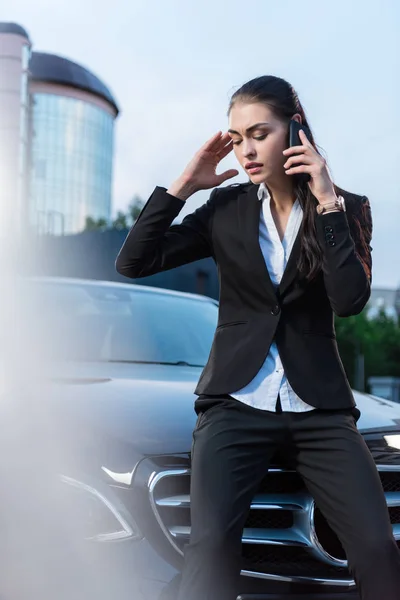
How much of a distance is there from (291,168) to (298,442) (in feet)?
2.27

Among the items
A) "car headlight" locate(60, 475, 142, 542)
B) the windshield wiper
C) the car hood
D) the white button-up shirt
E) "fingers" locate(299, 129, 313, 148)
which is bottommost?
"car headlight" locate(60, 475, 142, 542)

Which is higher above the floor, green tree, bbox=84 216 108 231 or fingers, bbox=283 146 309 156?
green tree, bbox=84 216 108 231

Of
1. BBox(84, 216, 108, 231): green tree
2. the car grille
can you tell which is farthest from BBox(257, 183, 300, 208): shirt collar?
BBox(84, 216, 108, 231): green tree

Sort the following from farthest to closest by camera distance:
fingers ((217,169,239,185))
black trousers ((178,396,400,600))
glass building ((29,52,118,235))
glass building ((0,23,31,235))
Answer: glass building ((29,52,118,235)), glass building ((0,23,31,235)), fingers ((217,169,239,185)), black trousers ((178,396,400,600))

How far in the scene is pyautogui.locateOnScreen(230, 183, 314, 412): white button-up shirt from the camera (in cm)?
203

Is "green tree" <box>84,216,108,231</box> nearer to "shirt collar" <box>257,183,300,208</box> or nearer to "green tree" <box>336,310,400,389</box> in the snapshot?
"green tree" <box>336,310,400,389</box>

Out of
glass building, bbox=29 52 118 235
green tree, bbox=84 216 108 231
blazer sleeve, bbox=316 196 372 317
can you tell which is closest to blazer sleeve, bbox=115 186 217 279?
blazer sleeve, bbox=316 196 372 317

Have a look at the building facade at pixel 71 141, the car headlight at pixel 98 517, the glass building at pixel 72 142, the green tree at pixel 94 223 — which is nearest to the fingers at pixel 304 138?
the car headlight at pixel 98 517

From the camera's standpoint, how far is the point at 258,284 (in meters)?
2.10

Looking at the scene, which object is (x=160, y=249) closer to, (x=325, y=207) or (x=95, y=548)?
(x=325, y=207)

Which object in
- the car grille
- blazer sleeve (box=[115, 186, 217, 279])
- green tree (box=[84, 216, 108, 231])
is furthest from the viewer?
green tree (box=[84, 216, 108, 231])

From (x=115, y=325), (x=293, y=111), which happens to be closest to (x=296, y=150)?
(x=293, y=111)

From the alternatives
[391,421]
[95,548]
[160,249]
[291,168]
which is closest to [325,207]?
[291,168]

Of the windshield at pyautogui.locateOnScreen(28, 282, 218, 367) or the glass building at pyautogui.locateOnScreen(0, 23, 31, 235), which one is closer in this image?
the windshield at pyautogui.locateOnScreen(28, 282, 218, 367)
